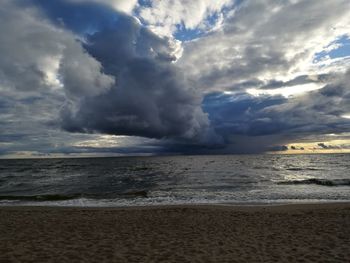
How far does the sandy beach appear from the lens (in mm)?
9570

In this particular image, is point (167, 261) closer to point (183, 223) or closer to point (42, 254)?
point (42, 254)

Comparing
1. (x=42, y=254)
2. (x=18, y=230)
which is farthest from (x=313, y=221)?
(x=18, y=230)

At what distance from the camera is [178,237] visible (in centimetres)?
1223

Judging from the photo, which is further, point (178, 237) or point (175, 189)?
point (175, 189)

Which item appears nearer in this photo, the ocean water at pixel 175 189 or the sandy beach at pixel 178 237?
the sandy beach at pixel 178 237

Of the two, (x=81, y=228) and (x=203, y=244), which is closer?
(x=203, y=244)

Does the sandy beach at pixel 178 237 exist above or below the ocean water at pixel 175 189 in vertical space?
above

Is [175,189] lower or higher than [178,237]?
lower

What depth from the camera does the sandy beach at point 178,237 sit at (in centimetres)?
957

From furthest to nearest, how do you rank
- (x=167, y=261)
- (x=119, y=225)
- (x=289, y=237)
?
(x=119, y=225), (x=289, y=237), (x=167, y=261)

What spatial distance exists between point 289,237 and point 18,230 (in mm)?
10831

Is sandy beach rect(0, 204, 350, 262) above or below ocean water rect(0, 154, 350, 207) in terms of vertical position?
above

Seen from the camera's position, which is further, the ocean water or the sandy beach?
the ocean water

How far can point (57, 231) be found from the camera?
1342 cm
